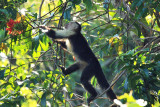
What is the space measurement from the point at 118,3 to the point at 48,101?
232 cm

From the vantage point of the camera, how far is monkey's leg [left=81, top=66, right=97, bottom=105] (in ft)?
13.1

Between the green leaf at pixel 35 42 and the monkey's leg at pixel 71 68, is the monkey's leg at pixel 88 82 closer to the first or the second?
the monkey's leg at pixel 71 68

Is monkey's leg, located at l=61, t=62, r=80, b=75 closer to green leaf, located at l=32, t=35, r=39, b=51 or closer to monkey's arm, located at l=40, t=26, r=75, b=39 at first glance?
monkey's arm, located at l=40, t=26, r=75, b=39

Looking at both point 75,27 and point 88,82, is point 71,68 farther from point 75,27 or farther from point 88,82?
point 75,27

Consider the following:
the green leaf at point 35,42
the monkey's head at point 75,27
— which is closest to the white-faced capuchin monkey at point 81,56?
the monkey's head at point 75,27

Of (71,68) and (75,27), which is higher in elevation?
(75,27)

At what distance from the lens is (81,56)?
434cm

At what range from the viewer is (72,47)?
14.4 ft

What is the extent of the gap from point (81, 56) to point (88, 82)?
22.6 inches

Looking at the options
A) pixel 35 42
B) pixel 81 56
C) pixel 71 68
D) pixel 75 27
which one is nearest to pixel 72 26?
pixel 75 27

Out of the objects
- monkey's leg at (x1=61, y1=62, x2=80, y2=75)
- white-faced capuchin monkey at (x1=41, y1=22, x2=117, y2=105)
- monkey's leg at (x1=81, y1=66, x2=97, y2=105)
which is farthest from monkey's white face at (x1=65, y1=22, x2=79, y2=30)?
monkey's leg at (x1=81, y1=66, x2=97, y2=105)

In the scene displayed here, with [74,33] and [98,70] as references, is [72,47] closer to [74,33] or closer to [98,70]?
[74,33]

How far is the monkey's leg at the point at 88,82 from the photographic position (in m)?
3.99

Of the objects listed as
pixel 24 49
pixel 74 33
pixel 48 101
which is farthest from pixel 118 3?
pixel 48 101
